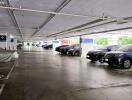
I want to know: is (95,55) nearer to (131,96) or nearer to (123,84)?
(123,84)

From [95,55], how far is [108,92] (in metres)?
8.92

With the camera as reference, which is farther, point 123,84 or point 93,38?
point 93,38

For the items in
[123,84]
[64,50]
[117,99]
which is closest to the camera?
[117,99]

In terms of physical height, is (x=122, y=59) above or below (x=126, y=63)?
above

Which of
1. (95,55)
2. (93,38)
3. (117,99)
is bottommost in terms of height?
(117,99)

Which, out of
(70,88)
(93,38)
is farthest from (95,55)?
(70,88)

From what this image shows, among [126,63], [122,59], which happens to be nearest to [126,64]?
[126,63]

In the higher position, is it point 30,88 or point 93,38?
point 93,38

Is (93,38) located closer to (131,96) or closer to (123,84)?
(123,84)

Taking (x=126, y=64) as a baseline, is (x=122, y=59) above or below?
above

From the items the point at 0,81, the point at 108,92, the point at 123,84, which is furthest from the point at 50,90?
the point at 123,84

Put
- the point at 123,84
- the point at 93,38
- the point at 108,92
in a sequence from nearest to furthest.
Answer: the point at 108,92 → the point at 123,84 → the point at 93,38

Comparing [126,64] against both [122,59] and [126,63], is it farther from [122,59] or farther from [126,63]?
[122,59]

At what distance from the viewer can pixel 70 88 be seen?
575 cm
